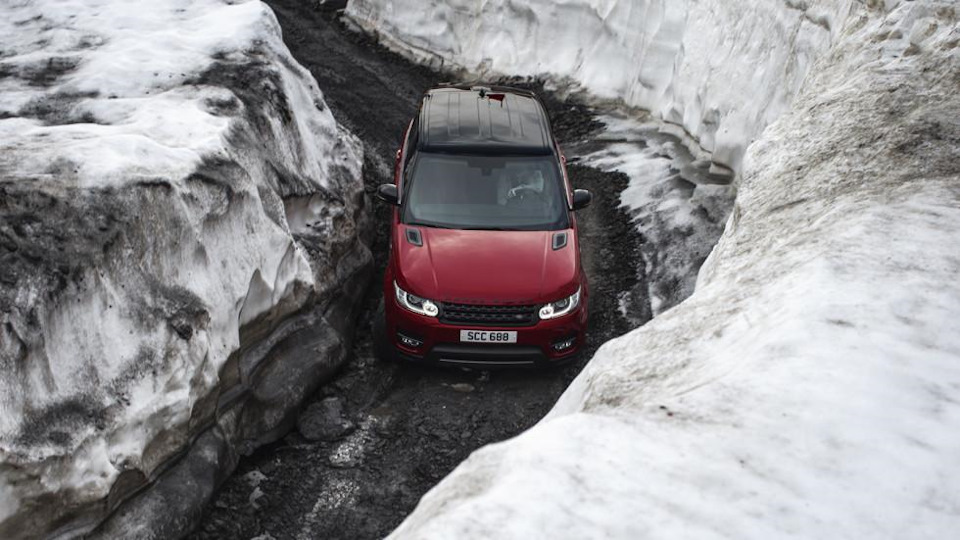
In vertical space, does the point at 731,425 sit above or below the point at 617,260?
above

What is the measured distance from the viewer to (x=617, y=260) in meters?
11.3

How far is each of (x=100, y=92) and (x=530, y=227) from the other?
4364 mm

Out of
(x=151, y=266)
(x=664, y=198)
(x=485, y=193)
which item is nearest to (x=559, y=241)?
(x=485, y=193)

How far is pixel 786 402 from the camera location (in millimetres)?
4316

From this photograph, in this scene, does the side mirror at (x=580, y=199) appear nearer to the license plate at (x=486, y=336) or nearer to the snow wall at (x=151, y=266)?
the license plate at (x=486, y=336)

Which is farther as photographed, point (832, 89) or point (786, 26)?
point (786, 26)

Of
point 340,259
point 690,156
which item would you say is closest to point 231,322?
point 340,259

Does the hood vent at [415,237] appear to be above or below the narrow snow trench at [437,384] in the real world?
above

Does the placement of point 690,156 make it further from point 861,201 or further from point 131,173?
point 131,173

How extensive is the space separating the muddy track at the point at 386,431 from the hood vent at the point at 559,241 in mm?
1178

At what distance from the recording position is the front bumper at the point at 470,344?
8.45 m

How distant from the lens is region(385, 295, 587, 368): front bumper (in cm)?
845

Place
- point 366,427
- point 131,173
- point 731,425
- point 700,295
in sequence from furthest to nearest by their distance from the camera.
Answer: point 366,427
point 131,173
point 700,295
point 731,425

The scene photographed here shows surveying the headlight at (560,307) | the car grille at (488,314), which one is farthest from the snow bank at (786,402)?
the car grille at (488,314)
